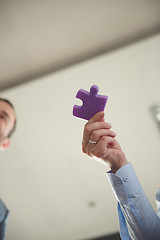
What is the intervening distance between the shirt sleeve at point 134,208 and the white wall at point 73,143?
1.53 meters

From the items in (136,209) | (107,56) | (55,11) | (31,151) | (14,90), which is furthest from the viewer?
(31,151)

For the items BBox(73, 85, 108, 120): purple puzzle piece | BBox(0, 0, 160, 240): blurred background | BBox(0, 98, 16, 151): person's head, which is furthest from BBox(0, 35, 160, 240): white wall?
BBox(73, 85, 108, 120): purple puzzle piece

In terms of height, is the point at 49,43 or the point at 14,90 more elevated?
the point at 49,43

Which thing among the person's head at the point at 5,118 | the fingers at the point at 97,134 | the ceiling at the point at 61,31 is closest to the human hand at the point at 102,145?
the fingers at the point at 97,134

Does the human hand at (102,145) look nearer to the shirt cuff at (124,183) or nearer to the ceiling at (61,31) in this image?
the shirt cuff at (124,183)

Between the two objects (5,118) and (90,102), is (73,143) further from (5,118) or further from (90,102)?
(90,102)

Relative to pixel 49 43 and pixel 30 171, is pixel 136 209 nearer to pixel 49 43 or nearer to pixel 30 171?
pixel 49 43

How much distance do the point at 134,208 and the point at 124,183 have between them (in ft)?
0.33

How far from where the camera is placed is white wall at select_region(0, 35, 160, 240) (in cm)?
213

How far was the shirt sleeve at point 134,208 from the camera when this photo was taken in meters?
0.70

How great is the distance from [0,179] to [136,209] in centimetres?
254

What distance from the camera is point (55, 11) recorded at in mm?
1721

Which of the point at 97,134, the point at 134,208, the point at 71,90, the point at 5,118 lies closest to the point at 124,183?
the point at 134,208

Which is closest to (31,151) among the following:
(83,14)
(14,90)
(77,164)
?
(77,164)
